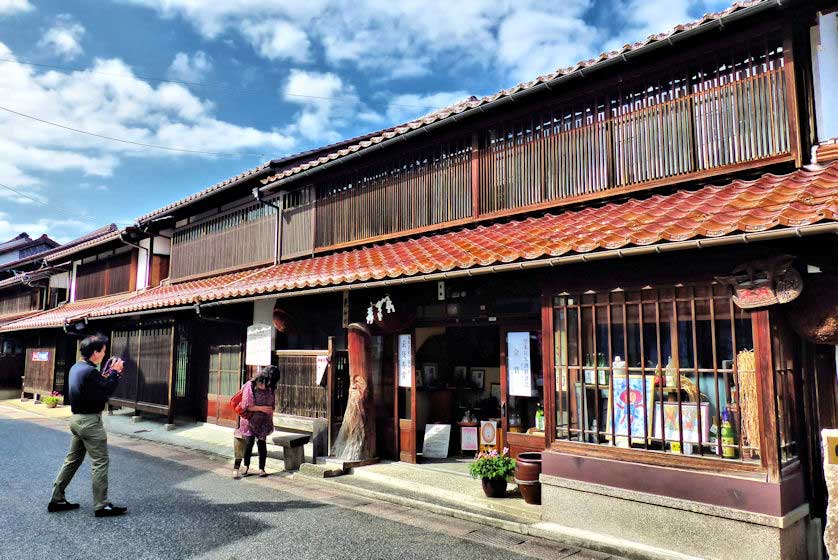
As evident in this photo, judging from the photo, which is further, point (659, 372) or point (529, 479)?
point (529, 479)

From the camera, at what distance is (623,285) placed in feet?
21.0

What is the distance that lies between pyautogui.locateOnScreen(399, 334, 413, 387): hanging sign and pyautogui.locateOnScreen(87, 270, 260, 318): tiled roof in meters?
5.48

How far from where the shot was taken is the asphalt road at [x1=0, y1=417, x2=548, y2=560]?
19.1 ft

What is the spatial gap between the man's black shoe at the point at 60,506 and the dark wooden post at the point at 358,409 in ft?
12.9

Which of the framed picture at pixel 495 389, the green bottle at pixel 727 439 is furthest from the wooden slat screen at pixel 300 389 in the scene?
the green bottle at pixel 727 439

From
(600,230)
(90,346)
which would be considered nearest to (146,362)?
(90,346)

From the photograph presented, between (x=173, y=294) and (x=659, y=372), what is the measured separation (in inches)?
526

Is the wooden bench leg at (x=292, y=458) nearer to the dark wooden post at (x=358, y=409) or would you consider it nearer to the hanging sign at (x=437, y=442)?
the dark wooden post at (x=358, y=409)

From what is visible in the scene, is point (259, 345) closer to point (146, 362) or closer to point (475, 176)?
point (146, 362)

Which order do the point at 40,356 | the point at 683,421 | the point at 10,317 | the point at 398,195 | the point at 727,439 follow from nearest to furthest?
the point at 727,439, the point at 683,421, the point at 398,195, the point at 40,356, the point at 10,317

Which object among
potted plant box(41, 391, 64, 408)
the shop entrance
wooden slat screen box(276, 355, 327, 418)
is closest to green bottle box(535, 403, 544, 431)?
the shop entrance

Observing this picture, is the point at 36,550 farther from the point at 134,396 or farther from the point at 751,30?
the point at 134,396

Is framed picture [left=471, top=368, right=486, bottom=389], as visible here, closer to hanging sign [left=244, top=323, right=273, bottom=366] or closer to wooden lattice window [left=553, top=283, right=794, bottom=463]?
wooden lattice window [left=553, top=283, right=794, bottom=463]

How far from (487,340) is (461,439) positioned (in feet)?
6.86
